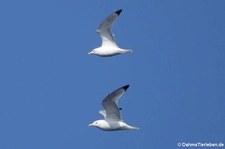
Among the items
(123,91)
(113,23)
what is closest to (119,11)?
(113,23)

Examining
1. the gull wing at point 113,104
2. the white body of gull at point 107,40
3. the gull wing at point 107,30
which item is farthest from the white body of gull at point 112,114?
the gull wing at point 107,30

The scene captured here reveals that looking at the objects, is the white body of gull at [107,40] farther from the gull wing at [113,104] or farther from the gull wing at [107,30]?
the gull wing at [113,104]

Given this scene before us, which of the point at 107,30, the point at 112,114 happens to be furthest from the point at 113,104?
the point at 107,30

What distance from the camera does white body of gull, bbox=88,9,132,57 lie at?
2994 centimetres

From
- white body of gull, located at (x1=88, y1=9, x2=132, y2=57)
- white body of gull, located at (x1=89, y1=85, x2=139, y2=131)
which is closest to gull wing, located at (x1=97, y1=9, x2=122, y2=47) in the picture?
white body of gull, located at (x1=88, y1=9, x2=132, y2=57)

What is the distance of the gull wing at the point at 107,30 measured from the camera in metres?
29.9

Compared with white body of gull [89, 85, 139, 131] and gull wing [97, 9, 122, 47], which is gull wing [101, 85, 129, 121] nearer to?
white body of gull [89, 85, 139, 131]

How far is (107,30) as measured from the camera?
99.7 feet

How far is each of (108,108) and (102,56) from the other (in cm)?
354

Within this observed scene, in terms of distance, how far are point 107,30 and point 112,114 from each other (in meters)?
4.06

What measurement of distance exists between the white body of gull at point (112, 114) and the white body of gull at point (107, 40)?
282cm

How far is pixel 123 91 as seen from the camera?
2722cm

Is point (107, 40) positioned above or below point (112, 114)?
above

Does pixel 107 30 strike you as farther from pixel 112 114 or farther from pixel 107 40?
pixel 112 114
